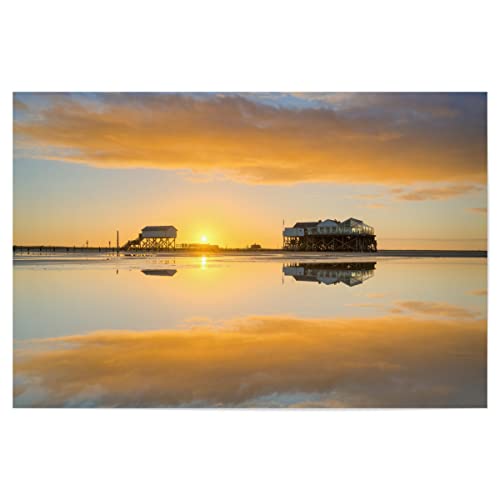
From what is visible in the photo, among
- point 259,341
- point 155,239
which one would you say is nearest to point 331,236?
point 259,341

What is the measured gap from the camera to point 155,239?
23.8 feet

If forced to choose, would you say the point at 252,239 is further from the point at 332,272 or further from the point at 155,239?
the point at 332,272

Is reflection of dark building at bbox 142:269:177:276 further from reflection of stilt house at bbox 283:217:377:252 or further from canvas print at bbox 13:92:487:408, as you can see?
reflection of stilt house at bbox 283:217:377:252

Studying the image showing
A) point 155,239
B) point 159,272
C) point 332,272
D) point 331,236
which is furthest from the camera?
point 332,272

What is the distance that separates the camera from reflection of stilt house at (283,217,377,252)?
693 cm

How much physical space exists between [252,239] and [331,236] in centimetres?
124

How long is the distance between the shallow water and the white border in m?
0.18

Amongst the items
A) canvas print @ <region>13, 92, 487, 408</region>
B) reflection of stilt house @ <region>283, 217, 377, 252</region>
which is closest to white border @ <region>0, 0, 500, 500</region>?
canvas print @ <region>13, 92, 487, 408</region>

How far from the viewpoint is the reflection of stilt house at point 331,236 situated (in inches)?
273

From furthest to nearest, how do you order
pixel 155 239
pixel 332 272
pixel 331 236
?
1. pixel 332 272
2. pixel 331 236
3. pixel 155 239
